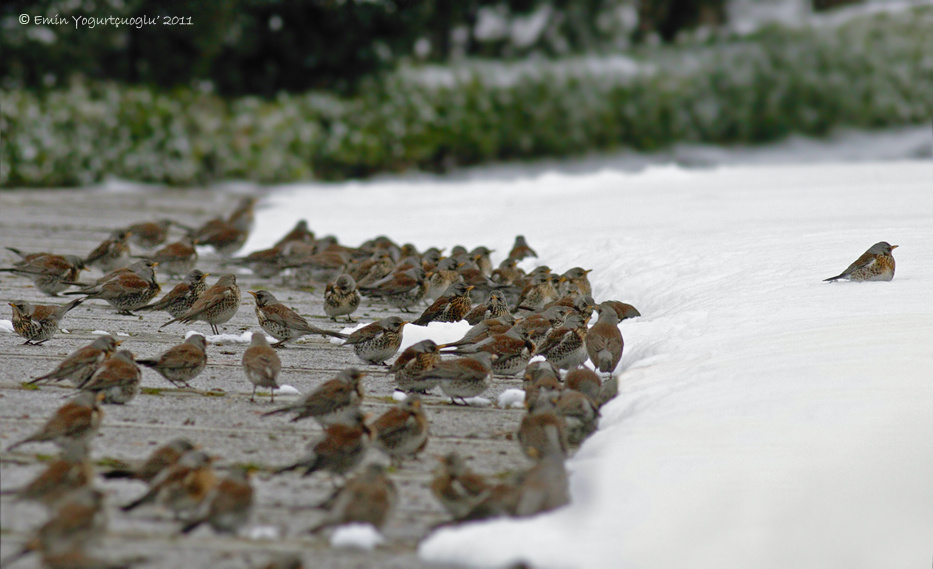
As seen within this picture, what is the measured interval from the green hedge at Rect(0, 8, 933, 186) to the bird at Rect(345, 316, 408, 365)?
1330 centimetres

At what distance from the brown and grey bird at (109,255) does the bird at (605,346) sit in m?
4.72

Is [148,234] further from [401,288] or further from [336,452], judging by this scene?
[336,452]

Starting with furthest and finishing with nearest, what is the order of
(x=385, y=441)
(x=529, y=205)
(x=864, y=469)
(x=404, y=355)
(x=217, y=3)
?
(x=217, y=3), (x=529, y=205), (x=404, y=355), (x=385, y=441), (x=864, y=469)

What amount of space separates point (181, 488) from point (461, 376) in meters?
1.86

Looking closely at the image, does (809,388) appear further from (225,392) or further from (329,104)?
(329,104)

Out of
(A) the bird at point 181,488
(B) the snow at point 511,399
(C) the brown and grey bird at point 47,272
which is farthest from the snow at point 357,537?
(C) the brown and grey bird at point 47,272

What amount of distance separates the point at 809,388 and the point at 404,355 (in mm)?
2127

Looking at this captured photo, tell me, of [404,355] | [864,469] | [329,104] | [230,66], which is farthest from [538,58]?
[864,469]

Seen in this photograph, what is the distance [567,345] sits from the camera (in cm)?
547

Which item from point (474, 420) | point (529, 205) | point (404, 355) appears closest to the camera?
point (474, 420)

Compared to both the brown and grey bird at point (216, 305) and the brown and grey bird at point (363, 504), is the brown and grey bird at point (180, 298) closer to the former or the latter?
the brown and grey bird at point (216, 305)

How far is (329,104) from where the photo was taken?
19859mm

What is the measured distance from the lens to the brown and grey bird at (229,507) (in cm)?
307

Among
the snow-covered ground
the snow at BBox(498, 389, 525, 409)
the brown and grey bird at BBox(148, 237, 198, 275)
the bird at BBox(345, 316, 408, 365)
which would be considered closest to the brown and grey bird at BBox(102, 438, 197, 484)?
the snow-covered ground
